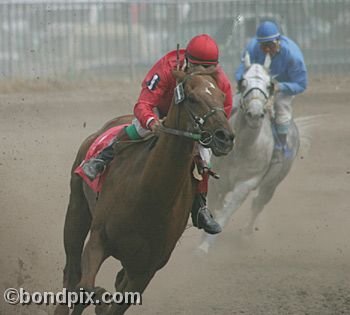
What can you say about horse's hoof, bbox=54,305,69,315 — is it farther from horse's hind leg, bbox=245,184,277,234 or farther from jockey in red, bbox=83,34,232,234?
horse's hind leg, bbox=245,184,277,234

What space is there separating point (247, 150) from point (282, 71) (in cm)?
105

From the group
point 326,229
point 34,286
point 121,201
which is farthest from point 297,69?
point 121,201

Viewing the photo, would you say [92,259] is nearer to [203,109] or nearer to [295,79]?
[203,109]

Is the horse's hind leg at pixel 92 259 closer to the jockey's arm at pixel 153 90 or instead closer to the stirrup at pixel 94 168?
the stirrup at pixel 94 168

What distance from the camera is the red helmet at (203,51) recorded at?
16.8 feet

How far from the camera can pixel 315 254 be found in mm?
8914

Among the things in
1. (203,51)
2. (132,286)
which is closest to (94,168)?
(132,286)

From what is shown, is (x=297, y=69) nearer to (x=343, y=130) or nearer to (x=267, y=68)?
(x=267, y=68)

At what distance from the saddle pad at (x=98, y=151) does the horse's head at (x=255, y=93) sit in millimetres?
2428

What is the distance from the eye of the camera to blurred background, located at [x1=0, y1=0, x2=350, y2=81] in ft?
52.7

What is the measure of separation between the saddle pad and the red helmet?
1.06 meters

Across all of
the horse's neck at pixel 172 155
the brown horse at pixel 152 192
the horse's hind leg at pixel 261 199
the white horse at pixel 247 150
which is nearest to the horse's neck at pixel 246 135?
the white horse at pixel 247 150

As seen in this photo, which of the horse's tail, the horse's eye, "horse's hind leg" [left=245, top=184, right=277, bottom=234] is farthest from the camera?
the horse's tail

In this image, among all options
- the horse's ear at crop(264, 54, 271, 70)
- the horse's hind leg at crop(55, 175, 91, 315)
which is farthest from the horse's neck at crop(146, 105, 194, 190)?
the horse's ear at crop(264, 54, 271, 70)
